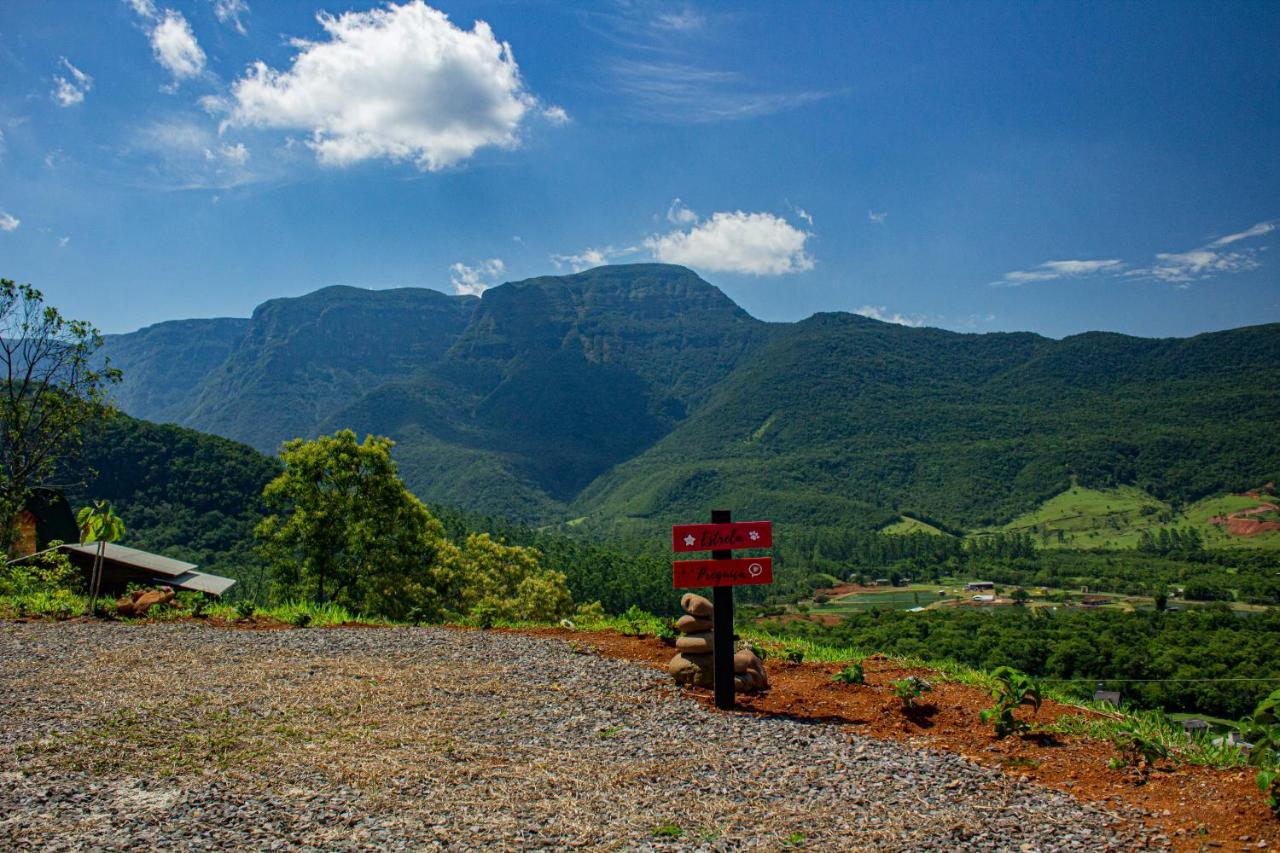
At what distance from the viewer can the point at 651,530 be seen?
194625 millimetres

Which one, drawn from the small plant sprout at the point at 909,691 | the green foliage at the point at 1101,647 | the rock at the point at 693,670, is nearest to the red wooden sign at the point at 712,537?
the rock at the point at 693,670

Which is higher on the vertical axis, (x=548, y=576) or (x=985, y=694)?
(x=985, y=694)

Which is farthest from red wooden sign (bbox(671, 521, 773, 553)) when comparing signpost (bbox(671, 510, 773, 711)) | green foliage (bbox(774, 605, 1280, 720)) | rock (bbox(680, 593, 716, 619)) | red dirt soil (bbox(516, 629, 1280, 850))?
green foliage (bbox(774, 605, 1280, 720))

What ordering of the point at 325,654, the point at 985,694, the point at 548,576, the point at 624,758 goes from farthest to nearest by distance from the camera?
the point at 548,576, the point at 325,654, the point at 985,694, the point at 624,758

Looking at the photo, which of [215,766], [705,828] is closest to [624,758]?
[705,828]

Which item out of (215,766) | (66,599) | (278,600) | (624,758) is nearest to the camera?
(215,766)

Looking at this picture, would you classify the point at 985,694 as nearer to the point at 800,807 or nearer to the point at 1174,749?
the point at 1174,749

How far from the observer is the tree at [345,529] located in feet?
85.3

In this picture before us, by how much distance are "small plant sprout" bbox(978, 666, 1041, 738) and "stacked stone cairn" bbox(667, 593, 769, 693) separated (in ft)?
8.76

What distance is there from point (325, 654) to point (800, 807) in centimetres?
808

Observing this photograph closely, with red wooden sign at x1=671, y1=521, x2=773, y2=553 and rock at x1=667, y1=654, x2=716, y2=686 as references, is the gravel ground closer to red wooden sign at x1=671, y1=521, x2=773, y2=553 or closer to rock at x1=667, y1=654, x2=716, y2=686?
rock at x1=667, y1=654, x2=716, y2=686

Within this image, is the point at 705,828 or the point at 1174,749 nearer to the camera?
the point at 705,828

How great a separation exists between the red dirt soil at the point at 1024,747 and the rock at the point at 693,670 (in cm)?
16

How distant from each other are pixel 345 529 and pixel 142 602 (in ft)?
39.7
